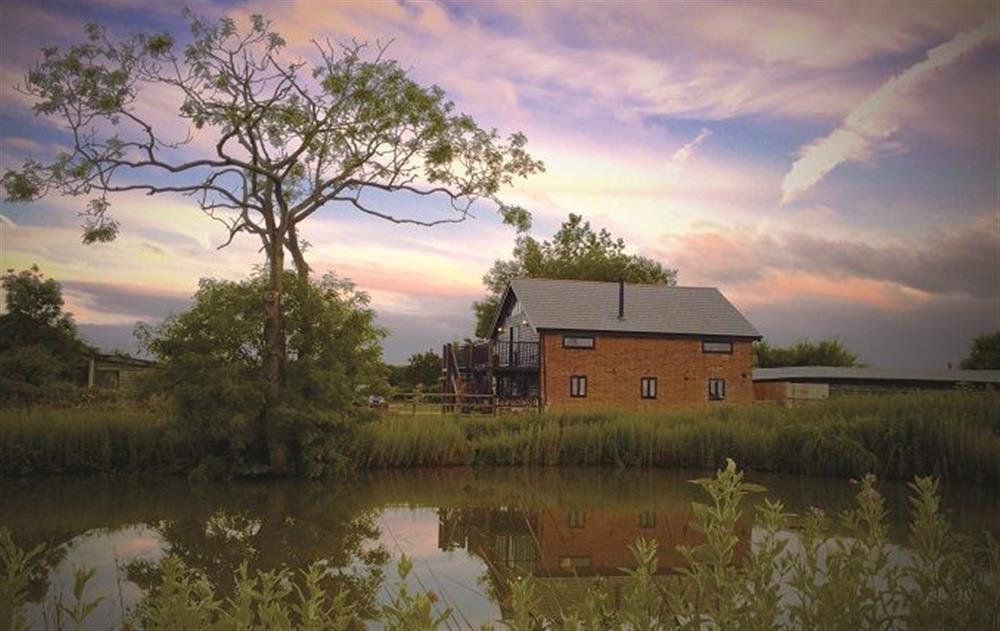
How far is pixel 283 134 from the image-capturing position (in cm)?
2484

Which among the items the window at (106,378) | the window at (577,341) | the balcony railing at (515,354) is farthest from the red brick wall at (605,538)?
the window at (106,378)

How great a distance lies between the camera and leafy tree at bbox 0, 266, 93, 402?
29453 mm

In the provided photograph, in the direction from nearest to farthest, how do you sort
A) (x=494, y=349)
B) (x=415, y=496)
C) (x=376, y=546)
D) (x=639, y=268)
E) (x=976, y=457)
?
1. (x=376, y=546)
2. (x=415, y=496)
3. (x=976, y=457)
4. (x=494, y=349)
5. (x=639, y=268)

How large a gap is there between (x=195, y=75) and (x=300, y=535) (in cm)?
1492

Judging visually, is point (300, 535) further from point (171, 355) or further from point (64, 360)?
point (64, 360)

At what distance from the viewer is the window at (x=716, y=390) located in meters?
40.5

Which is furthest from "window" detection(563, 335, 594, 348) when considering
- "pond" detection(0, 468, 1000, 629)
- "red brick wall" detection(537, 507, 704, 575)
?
"red brick wall" detection(537, 507, 704, 575)

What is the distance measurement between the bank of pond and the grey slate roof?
41.9 ft

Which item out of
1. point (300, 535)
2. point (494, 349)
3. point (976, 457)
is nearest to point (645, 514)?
point (300, 535)

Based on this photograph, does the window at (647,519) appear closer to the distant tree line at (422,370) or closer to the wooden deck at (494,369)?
the wooden deck at (494,369)

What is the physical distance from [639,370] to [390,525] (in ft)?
88.1

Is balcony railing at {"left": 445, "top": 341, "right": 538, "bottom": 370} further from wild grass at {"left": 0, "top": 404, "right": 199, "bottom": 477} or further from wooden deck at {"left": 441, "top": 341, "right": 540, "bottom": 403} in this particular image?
wild grass at {"left": 0, "top": 404, "right": 199, "bottom": 477}

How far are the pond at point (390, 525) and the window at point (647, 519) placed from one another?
4cm

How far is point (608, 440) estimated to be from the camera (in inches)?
961
